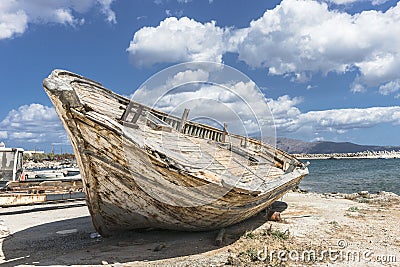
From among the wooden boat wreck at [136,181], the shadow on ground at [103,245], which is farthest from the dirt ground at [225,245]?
the wooden boat wreck at [136,181]

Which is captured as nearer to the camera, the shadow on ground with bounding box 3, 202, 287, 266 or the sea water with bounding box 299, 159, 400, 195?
the shadow on ground with bounding box 3, 202, 287, 266

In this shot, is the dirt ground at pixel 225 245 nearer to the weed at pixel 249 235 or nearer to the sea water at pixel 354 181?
the weed at pixel 249 235

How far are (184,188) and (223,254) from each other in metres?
1.55

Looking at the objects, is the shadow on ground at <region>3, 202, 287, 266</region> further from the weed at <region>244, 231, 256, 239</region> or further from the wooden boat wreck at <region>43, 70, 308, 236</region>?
the wooden boat wreck at <region>43, 70, 308, 236</region>

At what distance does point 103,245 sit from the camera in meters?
6.78

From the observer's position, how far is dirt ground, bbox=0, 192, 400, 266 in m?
5.76

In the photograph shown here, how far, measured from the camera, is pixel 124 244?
22.2ft

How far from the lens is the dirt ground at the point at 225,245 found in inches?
227

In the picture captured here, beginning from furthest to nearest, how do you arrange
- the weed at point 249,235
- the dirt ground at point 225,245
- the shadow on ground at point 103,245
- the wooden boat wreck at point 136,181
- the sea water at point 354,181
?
the sea water at point 354,181, the weed at point 249,235, the shadow on ground at point 103,245, the dirt ground at point 225,245, the wooden boat wreck at point 136,181

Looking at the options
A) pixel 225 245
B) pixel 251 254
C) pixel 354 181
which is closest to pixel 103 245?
pixel 225 245

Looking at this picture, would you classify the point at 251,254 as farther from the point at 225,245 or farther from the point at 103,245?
the point at 103,245

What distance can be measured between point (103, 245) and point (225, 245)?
256 centimetres

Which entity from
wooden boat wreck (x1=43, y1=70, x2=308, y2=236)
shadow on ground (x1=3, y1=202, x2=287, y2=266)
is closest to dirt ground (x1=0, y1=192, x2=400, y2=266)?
shadow on ground (x1=3, y1=202, x2=287, y2=266)

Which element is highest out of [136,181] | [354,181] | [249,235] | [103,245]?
[354,181]
